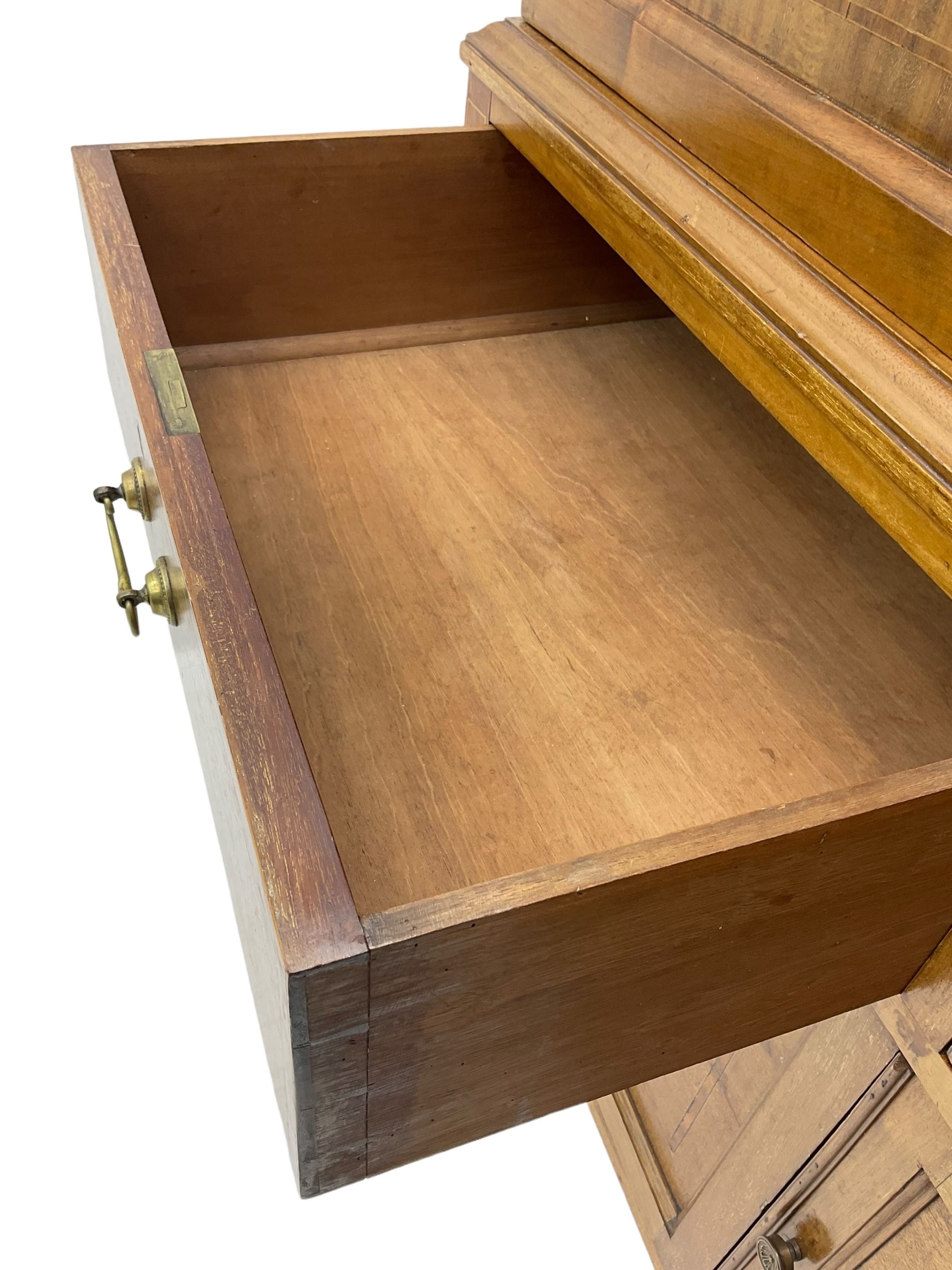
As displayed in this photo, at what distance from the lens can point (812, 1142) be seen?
1019 millimetres

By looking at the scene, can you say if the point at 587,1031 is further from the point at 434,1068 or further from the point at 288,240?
the point at 288,240

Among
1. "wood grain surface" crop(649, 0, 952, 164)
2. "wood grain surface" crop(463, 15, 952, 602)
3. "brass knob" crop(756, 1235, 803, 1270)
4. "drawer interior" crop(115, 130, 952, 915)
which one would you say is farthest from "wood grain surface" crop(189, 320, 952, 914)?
"brass knob" crop(756, 1235, 803, 1270)

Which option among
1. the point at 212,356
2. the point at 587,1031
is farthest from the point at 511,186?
the point at 587,1031

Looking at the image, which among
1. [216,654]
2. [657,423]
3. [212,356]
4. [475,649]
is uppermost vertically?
[212,356]

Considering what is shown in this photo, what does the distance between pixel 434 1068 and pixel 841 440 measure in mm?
433

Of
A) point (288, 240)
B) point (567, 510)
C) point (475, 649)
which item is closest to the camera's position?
point (475, 649)

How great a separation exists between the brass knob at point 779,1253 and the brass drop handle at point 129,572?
848mm

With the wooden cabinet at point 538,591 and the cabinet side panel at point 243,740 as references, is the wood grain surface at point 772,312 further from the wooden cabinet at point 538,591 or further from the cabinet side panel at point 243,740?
the cabinet side panel at point 243,740

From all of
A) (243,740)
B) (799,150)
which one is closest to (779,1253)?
(243,740)

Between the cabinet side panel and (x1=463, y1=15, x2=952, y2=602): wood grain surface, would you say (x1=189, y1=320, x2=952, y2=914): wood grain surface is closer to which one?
the cabinet side panel

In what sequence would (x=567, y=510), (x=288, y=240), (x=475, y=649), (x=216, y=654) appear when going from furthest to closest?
1. (x=288, y=240)
2. (x=567, y=510)
3. (x=475, y=649)
4. (x=216, y=654)

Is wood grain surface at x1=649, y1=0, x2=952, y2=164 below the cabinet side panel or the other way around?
the other way around

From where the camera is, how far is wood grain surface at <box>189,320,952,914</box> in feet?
2.48

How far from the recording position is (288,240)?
111 centimetres
